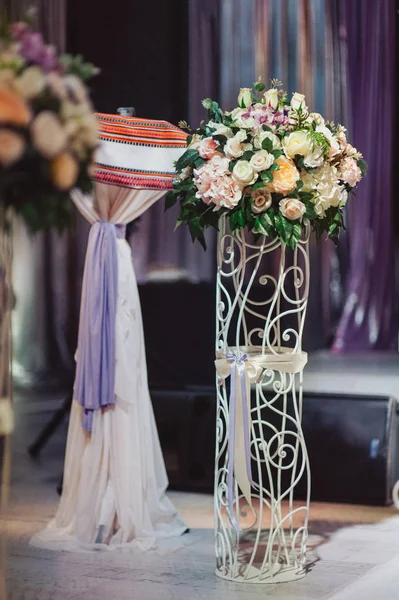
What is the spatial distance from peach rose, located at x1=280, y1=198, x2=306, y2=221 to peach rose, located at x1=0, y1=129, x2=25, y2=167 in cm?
181

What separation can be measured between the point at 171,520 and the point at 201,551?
37 centimetres

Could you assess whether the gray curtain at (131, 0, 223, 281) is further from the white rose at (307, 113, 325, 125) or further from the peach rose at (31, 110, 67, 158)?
the peach rose at (31, 110, 67, 158)

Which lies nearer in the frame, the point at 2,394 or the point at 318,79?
the point at 2,394

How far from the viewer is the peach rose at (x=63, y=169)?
1974 mm

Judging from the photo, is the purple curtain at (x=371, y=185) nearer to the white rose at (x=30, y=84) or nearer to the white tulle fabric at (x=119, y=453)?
the white tulle fabric at (x=119, y=453)

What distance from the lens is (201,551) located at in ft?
14.7

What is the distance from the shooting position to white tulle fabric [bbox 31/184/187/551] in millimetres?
4504

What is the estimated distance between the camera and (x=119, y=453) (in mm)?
4488

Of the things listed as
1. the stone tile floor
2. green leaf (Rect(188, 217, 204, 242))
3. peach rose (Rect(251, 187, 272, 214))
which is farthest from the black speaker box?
peach rose (Rect(251, 187, 272, 214))

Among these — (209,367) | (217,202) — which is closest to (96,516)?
(217,202)

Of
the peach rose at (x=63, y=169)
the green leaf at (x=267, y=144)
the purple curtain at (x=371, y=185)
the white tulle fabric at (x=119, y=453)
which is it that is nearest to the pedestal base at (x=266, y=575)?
the white tulle fabric at (x=119, y=453)

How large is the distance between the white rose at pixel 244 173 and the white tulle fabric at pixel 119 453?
1054 mm

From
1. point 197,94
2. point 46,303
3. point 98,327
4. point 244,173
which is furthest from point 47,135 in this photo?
point 46,303

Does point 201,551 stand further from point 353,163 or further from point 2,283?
point 2,283
